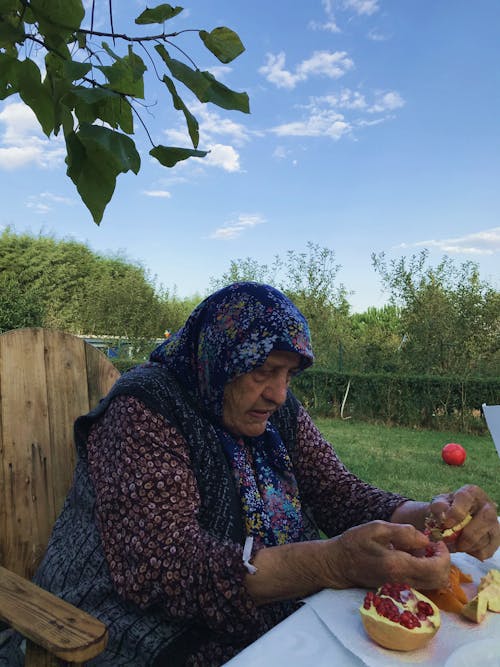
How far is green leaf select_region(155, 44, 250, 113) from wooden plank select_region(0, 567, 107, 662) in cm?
104

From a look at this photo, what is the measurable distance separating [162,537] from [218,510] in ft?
0.85

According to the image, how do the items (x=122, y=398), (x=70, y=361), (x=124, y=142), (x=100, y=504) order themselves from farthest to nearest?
1. (x=70, y=361)
2. (x=122, y=398)
3. (x=100, y=504)
4. (x=124, y=142)

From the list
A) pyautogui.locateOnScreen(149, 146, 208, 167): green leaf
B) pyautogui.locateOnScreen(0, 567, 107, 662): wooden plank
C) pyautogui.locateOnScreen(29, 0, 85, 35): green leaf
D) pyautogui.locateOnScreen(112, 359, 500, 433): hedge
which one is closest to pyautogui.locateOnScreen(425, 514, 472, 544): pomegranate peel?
pyautogui.locateOnScreen(0, 567, 107, 662): wooden plank

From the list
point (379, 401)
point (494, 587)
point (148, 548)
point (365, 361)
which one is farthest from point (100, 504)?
point (365, 361)

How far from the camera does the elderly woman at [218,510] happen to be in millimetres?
1228

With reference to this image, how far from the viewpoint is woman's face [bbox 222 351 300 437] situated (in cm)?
163

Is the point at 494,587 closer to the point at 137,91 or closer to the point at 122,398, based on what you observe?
the point at 122,398

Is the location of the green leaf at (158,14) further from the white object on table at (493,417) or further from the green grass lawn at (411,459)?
the green grass lawn at (411,459)

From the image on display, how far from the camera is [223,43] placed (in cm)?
109

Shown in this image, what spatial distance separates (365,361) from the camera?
12.1 meters

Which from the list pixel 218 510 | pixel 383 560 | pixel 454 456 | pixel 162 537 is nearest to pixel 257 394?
pixel 218 510

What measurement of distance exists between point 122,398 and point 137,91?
2.55 feet

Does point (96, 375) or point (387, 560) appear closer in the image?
point (387, 560)

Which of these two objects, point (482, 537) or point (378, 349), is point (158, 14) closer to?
point (482, 537)
